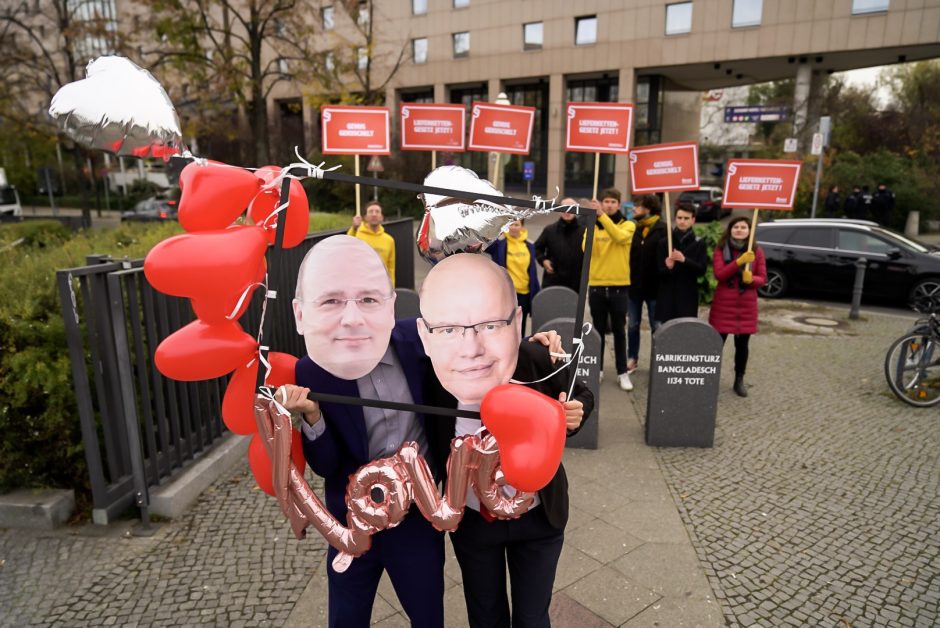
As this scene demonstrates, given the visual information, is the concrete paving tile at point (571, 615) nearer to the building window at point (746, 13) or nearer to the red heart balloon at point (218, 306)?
the red heart balloon at point (218, 306)

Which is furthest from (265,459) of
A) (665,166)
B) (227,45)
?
(227,45)

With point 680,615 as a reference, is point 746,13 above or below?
above

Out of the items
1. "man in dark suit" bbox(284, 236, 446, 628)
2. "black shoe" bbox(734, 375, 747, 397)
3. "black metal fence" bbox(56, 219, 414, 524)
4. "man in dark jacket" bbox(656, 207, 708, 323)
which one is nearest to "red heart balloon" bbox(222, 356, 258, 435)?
"man in dark suit" bbox(284, 236, 446, 628)

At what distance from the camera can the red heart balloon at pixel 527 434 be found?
1.66 metres

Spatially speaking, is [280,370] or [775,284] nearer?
[280,370]

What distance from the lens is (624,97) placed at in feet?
107

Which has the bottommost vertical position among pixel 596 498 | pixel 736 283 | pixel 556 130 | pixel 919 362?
pixel 596 498

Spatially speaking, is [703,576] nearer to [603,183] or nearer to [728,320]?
[728,320]

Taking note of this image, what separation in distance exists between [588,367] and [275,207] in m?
3.50

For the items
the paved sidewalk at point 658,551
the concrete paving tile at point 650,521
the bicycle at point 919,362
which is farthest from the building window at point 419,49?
the concrete paving tile at point 650,521

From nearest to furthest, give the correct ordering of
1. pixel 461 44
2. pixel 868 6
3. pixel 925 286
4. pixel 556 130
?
pixel 925 286 → pixel 868 6 → pixel 556 130 → pixel 461 44

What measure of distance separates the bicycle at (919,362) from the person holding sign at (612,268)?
2.73 m

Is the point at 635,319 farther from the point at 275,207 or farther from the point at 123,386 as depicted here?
the point at 275,207

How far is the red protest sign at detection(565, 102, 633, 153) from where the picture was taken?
5.57 m
